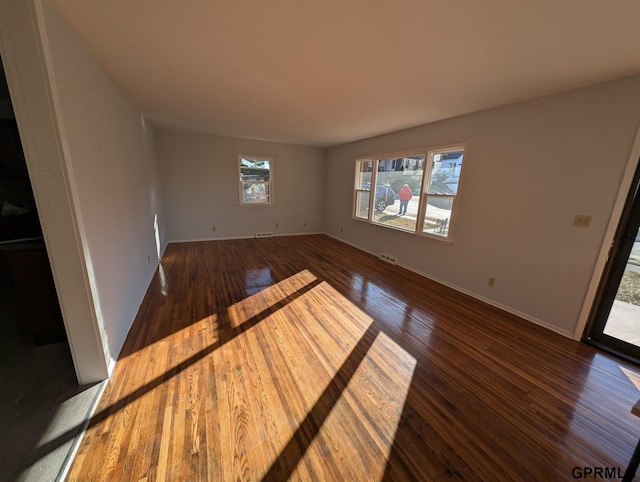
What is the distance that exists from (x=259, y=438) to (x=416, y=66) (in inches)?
117

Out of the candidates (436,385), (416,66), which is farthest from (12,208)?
(436,385)

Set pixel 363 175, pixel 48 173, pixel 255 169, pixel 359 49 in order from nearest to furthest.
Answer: pixel 48 173, pixel 359 49, pixel 363 175, pixel 255 169

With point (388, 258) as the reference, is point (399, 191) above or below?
above

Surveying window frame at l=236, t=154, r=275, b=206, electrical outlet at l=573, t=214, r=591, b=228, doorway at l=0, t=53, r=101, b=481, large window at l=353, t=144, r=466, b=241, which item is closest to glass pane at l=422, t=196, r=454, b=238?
large window at l=353, t=144, r=466, b=241

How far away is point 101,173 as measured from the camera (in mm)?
1969

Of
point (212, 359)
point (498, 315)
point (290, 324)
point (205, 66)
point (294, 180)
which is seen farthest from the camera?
point (294, 180)

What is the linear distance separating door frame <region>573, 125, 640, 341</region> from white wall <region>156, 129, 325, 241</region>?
566cm

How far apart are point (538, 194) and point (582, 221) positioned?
470mm

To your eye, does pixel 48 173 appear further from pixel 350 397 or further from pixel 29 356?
pixel 350 397

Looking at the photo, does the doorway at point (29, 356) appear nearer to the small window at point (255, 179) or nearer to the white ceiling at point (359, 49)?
the white ceiling at point (359, 49)

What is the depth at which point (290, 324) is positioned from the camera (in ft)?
8.41

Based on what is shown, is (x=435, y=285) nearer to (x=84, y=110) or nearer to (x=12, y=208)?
(x=84, y=110)

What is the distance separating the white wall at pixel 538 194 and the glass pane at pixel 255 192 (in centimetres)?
405

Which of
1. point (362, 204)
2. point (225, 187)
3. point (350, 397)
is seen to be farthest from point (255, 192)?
point (350, 397)
